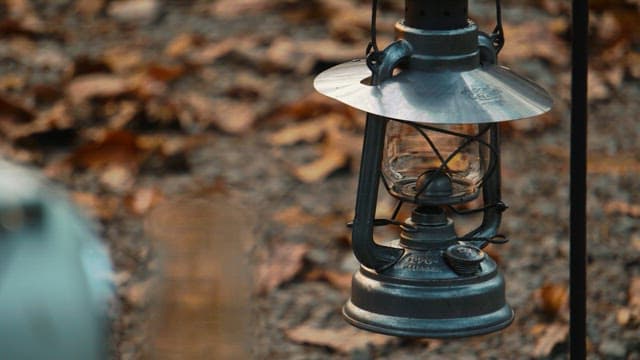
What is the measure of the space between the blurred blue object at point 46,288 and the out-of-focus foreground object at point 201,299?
5cm

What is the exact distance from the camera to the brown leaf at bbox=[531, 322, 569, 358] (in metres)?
Result: 2.59

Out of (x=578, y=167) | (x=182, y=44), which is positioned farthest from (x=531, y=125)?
(x=578, y=167)

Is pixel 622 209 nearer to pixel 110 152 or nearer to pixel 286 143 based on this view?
pixel 286 143

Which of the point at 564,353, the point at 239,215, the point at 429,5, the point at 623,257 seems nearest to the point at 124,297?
the point at 564,353

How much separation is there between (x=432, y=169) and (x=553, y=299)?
111 centimetres

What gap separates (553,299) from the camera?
272 centimetres

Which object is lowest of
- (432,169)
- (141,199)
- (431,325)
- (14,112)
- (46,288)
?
(141,199)

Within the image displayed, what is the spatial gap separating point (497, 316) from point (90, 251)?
0.80 meters

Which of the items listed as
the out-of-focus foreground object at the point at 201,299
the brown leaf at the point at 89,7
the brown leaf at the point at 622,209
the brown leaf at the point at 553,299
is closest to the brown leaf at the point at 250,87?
the brown leaf at the point at 89,7

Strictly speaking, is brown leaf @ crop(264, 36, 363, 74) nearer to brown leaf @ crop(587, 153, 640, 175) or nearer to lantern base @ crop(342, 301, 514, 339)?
brown leaf @ crop(587, 153, 640, 175)

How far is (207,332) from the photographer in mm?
901

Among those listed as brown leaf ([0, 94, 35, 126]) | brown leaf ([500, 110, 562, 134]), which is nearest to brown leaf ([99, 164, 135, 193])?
brown leaf ([0, 94, 35, 126])

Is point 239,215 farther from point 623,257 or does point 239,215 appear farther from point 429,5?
point 623,257

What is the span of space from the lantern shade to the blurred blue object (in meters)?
0.64
